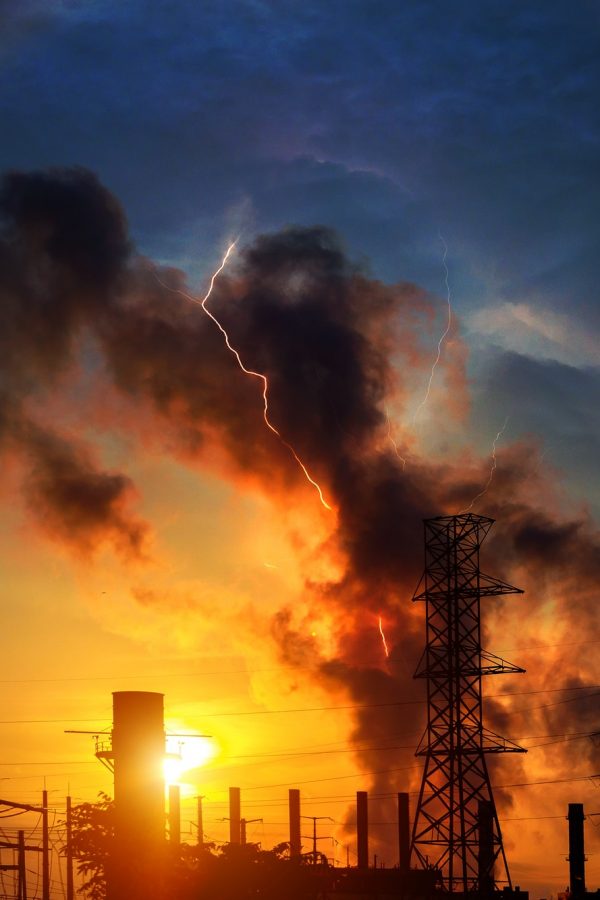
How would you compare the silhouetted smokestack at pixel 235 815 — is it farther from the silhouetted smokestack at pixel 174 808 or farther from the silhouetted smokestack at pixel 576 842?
the silhouetted smokestack at pixel 576 842

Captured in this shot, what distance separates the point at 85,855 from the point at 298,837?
5120 cm

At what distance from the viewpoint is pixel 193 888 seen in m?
60.1

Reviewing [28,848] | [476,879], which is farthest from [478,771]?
[28,848]

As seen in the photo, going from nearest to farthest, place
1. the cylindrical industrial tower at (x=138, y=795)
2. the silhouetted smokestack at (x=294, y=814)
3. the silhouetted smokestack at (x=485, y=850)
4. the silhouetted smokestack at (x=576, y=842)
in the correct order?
the cylindrical industrial tower at (x=138, y=795), the silhouetted smokestack at (x=485, y=850), the silhouetted smokestack at (x=576, y=842), the silhouetted smokestack at (x=294, y=814)

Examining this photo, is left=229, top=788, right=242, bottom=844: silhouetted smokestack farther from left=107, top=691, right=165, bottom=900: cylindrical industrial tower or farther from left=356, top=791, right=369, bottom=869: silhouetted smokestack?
left=107, top=691, right=165, bottom=900: cylindrical industrial tower

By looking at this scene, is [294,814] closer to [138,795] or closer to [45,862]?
[45,862]

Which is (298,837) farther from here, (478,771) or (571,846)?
(478,771)

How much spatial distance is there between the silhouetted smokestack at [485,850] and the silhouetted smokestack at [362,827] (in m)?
27.8

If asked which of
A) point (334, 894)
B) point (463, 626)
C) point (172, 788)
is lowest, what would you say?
point (334, 894)

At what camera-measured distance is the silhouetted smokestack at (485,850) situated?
240ft

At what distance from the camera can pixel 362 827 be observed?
104 metres

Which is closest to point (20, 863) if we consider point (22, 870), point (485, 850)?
point (22, 870)

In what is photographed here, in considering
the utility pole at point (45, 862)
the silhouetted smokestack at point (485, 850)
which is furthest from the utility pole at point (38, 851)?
the silhouetted smokestack at point (485, 850)

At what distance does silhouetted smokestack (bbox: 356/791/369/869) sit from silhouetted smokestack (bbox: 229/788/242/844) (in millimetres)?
9444
